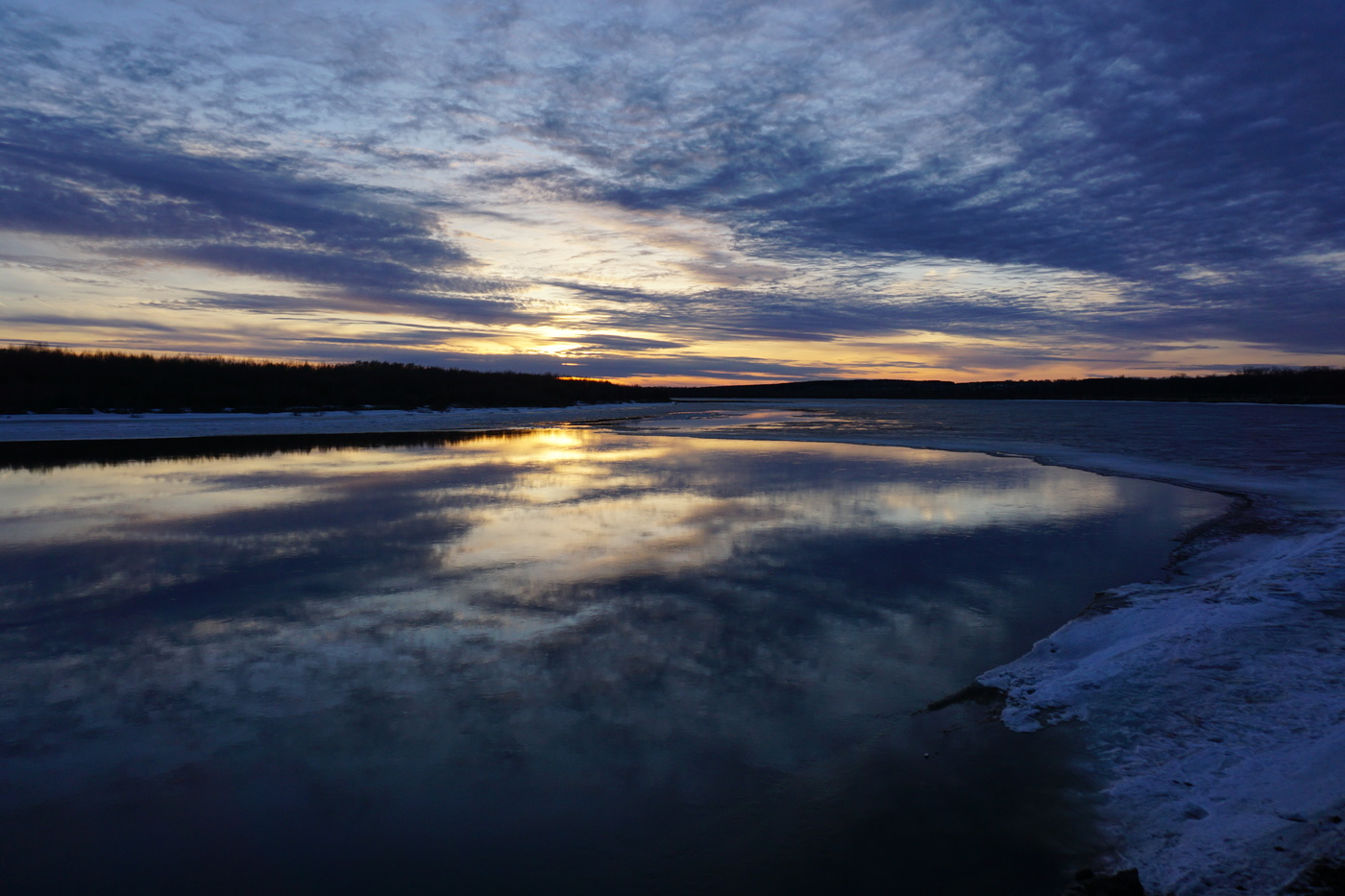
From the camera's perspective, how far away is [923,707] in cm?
395

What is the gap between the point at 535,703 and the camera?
4039mm

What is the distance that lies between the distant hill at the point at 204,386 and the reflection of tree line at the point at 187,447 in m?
14.9

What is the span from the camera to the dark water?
110 inches

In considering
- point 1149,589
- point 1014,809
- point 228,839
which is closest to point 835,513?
point 1149,589

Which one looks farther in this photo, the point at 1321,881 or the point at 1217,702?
the point at 1217,702

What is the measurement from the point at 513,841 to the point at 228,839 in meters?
1.24

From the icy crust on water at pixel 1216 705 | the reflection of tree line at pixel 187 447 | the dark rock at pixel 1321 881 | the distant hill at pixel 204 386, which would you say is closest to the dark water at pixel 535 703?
the icy crust on water at pixel 1216 705

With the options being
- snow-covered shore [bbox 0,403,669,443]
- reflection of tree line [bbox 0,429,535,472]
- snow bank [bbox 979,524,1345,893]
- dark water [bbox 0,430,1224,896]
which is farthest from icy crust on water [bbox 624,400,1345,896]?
snow-covered shore [bbox 0,403,669,443]

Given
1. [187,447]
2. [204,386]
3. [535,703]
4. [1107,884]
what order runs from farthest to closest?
[204,386] < [187,447] < [535,703] < [1107,884]

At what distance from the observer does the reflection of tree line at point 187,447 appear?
53.1 feet

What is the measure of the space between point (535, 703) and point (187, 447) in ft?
67.6

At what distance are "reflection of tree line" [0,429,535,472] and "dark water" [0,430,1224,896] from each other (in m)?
8.76

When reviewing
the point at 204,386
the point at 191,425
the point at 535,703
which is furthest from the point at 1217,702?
the point at 204,386

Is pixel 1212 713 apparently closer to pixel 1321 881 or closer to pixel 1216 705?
pixel 1216 705
